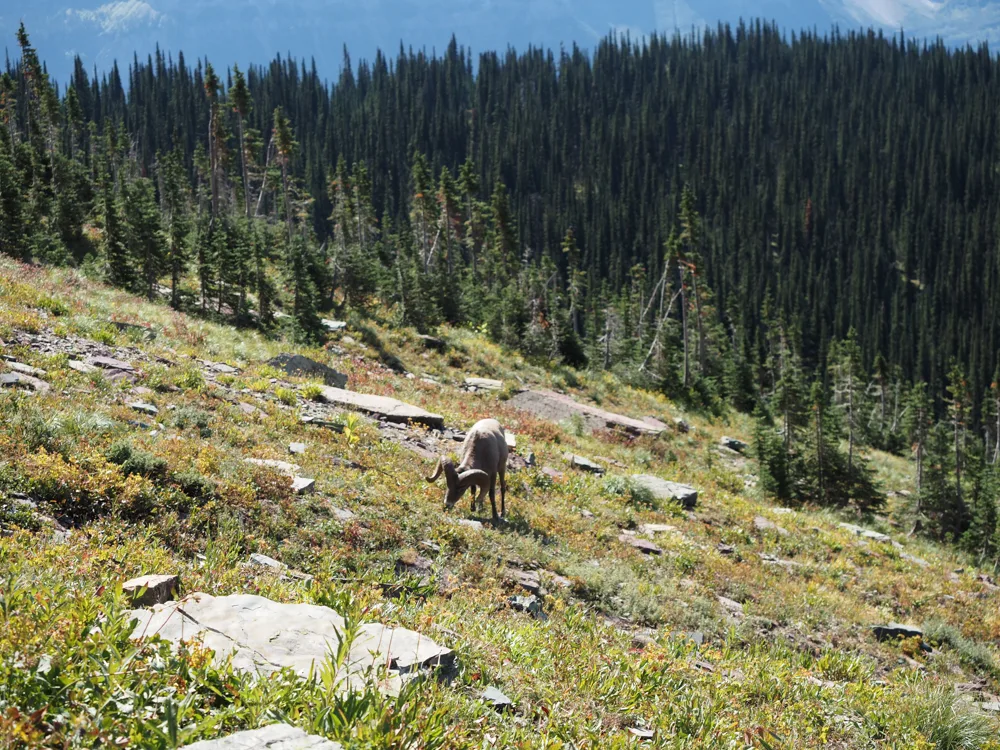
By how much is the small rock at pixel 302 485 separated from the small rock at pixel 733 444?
27098mm

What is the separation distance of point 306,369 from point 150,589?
51.0 ft

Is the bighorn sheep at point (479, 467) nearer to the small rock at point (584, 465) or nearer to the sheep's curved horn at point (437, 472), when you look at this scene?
the sheep's curved horn at point (437, 472)

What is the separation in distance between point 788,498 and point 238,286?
26198 millimetres

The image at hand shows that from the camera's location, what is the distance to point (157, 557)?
6375 mm

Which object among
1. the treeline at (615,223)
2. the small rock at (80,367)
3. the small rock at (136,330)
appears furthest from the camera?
the treeline at (615,223)

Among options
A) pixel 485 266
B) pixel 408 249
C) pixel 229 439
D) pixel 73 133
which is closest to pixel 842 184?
pixel 485 266

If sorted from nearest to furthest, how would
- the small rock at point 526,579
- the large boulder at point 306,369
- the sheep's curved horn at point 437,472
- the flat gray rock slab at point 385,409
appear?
the small rock at point 526,579 → the sheep's curved horn at point 437,472 → the flat gray rock slab at point 385,409 → the large boulder at point 306,369

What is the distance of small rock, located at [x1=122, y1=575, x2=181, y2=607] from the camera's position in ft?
17.0

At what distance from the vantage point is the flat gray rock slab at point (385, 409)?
17.0m

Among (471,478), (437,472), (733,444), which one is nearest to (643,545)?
(471,478)

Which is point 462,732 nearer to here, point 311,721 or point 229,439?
point 311,721

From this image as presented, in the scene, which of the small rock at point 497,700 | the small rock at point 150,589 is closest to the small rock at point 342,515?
the small rock at point 150,589

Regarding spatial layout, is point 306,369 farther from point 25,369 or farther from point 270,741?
point 270,741

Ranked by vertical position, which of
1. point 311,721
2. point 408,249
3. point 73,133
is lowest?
point 311,721
